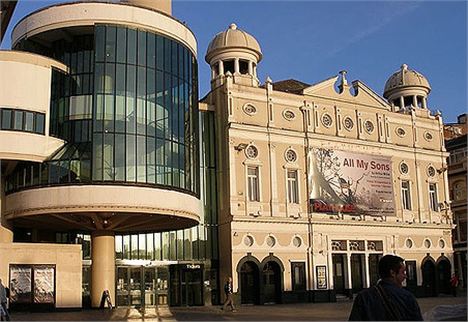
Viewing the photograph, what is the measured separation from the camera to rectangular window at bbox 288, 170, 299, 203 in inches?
1833

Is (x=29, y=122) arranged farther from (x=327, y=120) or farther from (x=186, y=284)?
(x=327, y=120)

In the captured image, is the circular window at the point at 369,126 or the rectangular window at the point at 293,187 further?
the circular window at the point at 369,126

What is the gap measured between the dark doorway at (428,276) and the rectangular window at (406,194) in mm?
4863

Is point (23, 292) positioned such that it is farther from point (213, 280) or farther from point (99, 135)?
point (213, 280)

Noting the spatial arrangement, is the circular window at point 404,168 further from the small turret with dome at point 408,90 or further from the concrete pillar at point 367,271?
the concrete pillar at point 367,271

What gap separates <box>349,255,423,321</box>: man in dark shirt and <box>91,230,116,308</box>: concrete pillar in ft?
103

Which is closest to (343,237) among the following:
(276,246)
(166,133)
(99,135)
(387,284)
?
(276,246)

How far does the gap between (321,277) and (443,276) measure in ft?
46.9

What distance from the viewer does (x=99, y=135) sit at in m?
33.3

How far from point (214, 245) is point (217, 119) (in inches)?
356

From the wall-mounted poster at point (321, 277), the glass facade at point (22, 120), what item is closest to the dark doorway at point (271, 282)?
the wall-mounted poster at point (321, 277)

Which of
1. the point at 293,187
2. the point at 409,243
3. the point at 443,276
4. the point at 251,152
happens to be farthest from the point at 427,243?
the point at 251,152

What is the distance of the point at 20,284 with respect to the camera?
32344 millimetres

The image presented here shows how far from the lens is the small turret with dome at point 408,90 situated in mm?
57438
